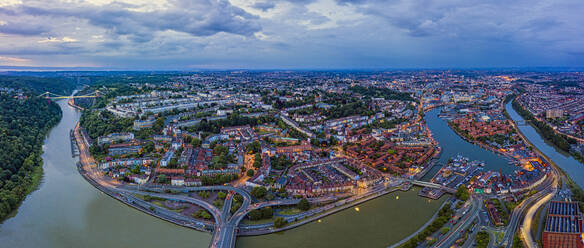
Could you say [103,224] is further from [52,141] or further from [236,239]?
[52,141]

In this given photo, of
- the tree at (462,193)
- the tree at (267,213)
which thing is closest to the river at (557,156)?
the tree at (462,193)

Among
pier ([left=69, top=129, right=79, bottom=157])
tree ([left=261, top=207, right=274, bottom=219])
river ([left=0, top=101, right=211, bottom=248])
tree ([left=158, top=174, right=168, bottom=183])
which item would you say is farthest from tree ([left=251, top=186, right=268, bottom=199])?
pier ([left=69, top=129, right=79, bottom=157])

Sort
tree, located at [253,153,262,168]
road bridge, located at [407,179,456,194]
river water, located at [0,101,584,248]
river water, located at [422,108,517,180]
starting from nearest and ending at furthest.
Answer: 1. river water, located at [0,101,584,248]
2. road bridge, located at [407,179,456,194]
3. tree, located at [253,153,262,168]
4. river water, located at [422,108,517,180]

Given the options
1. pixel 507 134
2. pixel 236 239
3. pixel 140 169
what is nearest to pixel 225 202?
pixel 236 239

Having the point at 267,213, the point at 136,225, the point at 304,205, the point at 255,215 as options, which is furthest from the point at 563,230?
the point at 136,225

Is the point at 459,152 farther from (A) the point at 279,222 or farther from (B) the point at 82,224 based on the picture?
(B) the point at 82,224

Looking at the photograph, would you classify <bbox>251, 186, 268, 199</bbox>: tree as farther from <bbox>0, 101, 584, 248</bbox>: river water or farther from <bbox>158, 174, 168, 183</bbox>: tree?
<bbox>158, 174, 168, 183</bbox>: tree
